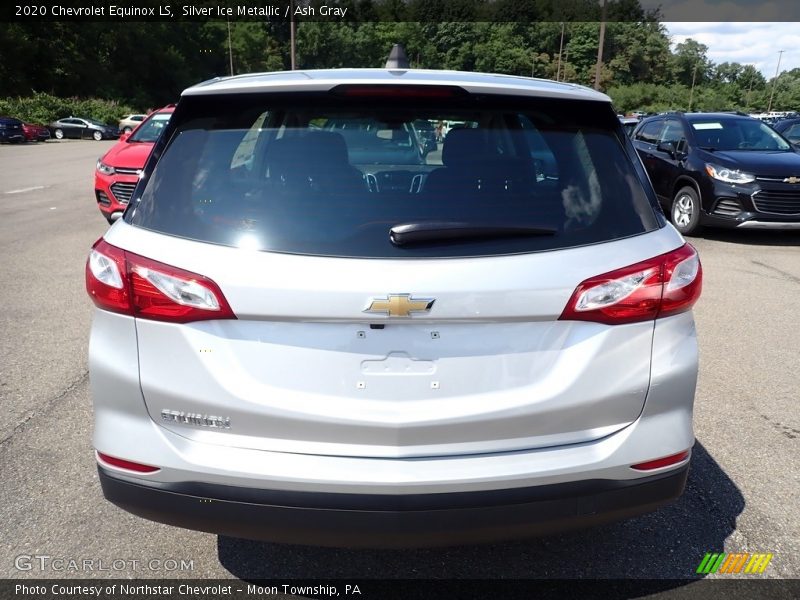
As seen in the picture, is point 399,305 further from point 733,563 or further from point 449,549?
point 733,563

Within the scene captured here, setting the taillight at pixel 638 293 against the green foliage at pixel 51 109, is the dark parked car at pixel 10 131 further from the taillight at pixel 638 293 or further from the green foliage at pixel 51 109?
the taillight at pixel 638 293

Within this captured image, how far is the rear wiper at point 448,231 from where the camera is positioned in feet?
6.33

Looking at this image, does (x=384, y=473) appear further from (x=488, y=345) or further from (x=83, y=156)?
(x=83, y=156)

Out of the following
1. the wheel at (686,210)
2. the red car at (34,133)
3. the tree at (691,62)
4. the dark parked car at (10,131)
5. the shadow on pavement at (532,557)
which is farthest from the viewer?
the tree at (691,62)

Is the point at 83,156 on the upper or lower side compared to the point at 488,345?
lower

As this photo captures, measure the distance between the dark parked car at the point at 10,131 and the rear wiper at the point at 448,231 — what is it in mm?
38328

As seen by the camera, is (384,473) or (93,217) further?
(93,217)

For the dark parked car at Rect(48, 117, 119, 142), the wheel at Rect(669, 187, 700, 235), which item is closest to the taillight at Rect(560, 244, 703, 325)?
the wheel at Rect(669, 187, 700, 235)

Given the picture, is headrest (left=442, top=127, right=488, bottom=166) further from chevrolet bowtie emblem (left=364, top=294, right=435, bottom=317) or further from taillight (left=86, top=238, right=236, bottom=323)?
taillight (left=86, top=238, right=236, bottom=323)

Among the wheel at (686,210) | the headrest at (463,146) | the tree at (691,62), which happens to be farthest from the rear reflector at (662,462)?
the tree at (691,62)

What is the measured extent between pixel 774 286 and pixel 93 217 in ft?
32.0

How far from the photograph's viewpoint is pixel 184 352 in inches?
77.0

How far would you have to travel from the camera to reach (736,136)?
10.6 metres

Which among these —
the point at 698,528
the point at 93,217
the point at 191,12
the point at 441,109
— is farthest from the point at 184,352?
the point at 191,12
